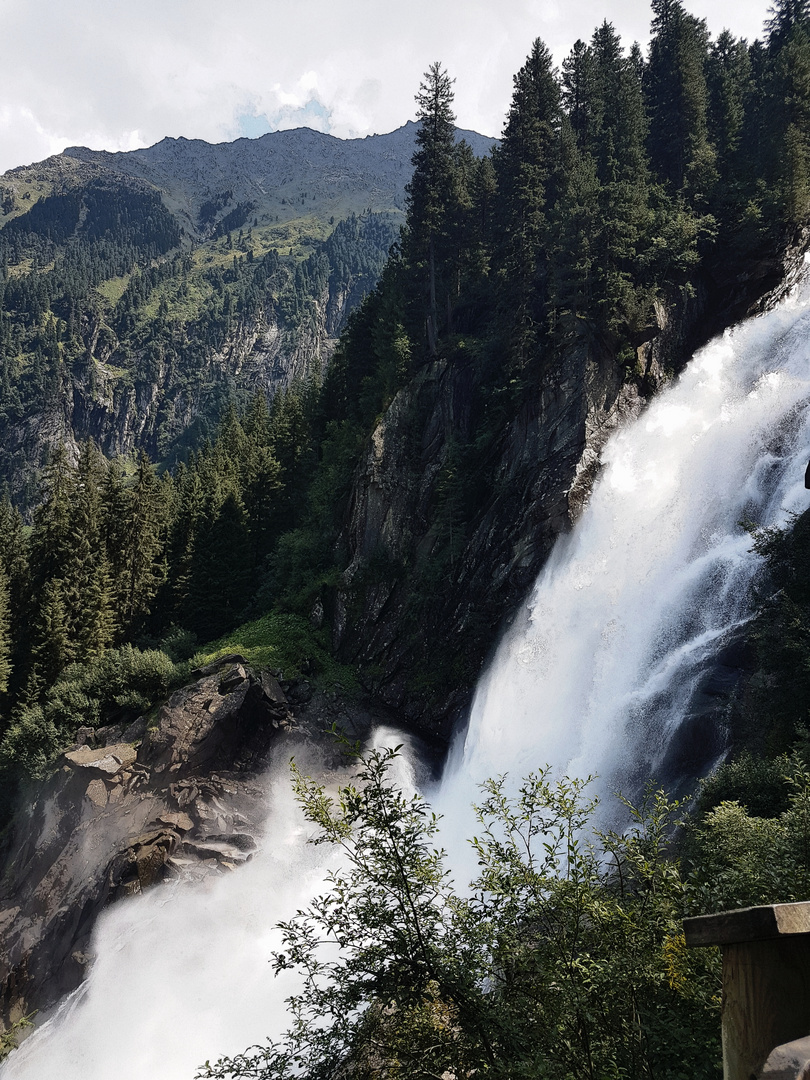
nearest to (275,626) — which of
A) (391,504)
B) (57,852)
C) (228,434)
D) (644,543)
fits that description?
(391,504)

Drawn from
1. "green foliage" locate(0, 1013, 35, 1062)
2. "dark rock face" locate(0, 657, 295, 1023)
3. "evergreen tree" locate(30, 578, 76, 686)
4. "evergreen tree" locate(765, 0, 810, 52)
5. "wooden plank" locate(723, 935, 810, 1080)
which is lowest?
"green foliage" locate(0, 1013, 35, 1062)

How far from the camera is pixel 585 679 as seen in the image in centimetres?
3052

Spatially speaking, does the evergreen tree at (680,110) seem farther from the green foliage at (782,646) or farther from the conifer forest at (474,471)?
the green foliage at (782,646)

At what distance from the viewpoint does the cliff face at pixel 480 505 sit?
36844 mm

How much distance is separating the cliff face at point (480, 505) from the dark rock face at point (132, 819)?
713cm

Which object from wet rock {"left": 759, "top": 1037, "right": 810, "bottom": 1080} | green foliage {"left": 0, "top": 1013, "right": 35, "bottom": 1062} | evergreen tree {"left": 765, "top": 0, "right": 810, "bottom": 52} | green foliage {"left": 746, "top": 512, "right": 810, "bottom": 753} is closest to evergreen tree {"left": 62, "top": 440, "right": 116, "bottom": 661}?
green foliage {"left": 0, "top": 1013, "right": 35, "bottom": 1062}

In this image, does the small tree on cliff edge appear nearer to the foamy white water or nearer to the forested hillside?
the forested hillside

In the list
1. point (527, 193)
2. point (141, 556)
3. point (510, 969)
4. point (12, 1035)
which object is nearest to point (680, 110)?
point (527, 193)

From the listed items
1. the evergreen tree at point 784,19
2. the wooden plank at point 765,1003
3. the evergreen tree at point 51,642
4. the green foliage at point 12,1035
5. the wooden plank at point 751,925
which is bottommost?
the green foliage at point 12,1035

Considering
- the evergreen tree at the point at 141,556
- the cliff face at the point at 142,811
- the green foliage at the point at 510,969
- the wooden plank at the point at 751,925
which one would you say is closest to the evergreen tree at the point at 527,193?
the cliff face at the point at 142,811

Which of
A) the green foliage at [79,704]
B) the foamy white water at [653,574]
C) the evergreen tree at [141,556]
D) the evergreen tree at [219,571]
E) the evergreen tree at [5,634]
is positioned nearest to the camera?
the foamy white water at [653,574]

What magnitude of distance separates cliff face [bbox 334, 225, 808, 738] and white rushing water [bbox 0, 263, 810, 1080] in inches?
62.0

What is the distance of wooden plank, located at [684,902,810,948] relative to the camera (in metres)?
3.71

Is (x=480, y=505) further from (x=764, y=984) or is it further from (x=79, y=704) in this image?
(x=764, y=984)
